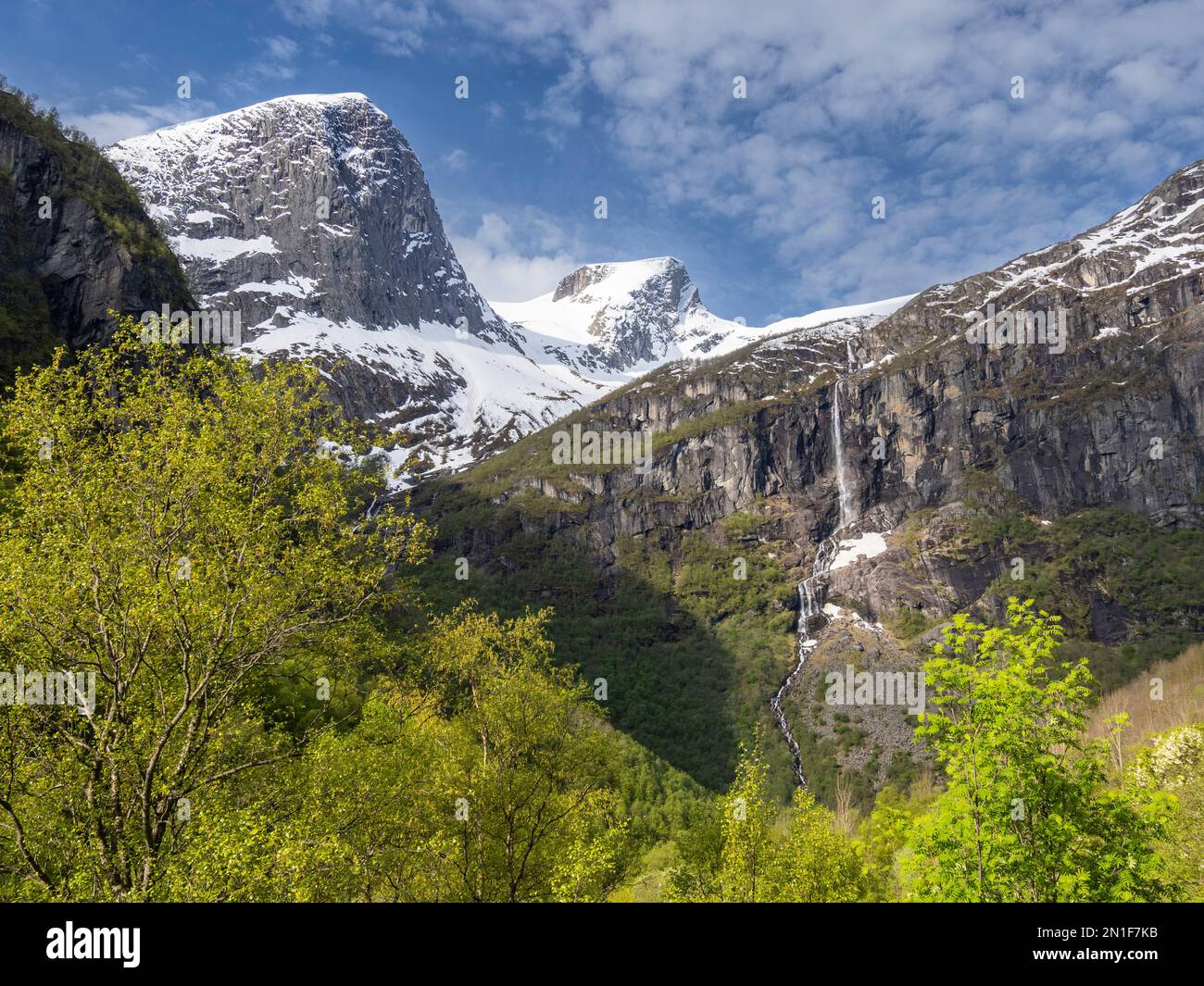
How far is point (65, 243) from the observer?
8388 centimetres

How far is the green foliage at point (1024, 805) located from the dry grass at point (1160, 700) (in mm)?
90038

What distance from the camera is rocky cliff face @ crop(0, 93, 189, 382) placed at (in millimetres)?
78062

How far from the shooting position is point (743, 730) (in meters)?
168

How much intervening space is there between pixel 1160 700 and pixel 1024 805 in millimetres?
149732

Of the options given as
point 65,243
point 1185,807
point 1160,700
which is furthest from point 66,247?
point 1160,700

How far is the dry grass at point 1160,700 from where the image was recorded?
337 ft

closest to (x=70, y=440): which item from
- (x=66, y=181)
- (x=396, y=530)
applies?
(x=396, y=530)

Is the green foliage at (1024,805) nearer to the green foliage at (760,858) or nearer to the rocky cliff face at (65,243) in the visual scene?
the green foliage at (760,858)

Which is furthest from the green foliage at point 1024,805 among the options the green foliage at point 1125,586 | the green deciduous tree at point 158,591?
the green foliage at point 1125,586

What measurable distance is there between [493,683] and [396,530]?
477 inches

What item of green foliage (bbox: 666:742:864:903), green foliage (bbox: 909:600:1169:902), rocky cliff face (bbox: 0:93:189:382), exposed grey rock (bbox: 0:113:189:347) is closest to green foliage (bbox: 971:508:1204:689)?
green foliage (bbox: 666:742:864:903)

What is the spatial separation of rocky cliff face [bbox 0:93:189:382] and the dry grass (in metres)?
139
